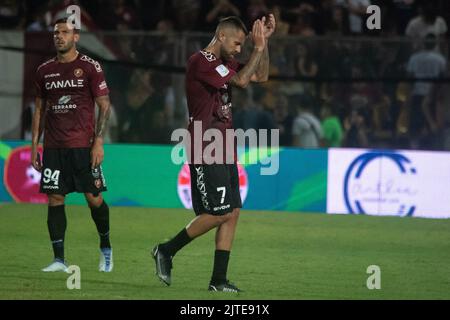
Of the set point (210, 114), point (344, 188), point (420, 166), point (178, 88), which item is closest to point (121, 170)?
point (178, 88)

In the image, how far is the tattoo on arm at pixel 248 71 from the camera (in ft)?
28.8

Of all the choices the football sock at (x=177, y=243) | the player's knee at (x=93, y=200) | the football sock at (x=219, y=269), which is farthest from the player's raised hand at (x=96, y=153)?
the football sock at (x=219, y=269)

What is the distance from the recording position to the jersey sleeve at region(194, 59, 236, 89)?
886cm

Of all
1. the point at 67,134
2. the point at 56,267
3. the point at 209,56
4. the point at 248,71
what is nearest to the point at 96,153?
the point at 67,134

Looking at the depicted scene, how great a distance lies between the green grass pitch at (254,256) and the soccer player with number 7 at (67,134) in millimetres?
654

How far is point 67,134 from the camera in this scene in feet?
33.6

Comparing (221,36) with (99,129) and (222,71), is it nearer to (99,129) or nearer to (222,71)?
(222,71)

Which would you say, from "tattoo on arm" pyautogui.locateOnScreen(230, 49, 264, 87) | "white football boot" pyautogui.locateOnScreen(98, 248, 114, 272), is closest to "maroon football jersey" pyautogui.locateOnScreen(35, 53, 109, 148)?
"white football boot" pyautogui.locateOnScreen(98, 248, 114, 272)

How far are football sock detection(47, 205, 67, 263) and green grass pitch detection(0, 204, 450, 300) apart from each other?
278 mm

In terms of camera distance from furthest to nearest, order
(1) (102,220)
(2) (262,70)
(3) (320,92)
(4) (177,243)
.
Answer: (3) (320,92) → (1) (102,220) → (2) (262,70) → (4) (177,243)

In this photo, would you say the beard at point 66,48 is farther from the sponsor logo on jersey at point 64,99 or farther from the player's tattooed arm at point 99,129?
the player's tattooed arm at point 99,129

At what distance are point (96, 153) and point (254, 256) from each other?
95.7 inches

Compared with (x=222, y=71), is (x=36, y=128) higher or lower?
lower

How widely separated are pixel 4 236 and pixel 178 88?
5197 mm
